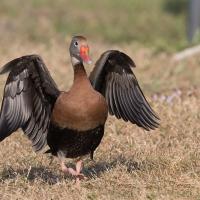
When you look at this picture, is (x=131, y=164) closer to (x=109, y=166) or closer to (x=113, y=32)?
(x=109, y=166)

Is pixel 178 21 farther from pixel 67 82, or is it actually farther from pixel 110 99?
pixel 110 99

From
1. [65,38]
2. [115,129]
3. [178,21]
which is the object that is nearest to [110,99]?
[115,129]

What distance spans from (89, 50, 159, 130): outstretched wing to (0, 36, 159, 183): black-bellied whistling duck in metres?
0.01

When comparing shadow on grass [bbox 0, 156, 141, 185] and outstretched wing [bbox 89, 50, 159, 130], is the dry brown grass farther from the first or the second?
outstretched wing [bbox 89, 50, 159, 130]

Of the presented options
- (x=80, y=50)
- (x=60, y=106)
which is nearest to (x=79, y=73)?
(x=80, y=50)

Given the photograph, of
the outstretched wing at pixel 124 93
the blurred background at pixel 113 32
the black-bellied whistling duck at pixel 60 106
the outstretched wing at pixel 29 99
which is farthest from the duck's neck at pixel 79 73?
the blurred background at pixel 113 32

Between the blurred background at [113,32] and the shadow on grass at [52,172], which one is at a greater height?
the blurred background at [113,32]

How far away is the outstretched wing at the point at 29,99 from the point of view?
7.07m

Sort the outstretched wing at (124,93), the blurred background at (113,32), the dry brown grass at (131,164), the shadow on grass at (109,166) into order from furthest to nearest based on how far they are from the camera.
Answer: the blurred background at (113,32)
the outstretched wing at (124,93)
the shadow on grass at (109,166)
the dry brown grass at (131,164)

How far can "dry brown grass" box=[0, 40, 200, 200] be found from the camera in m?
6.88

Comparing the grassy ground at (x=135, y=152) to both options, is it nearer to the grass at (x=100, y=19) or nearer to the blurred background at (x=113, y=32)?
the blurred background at (x=113, y=32)

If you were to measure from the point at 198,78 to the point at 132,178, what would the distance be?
6866 millimetres

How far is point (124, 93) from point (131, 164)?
2.28 ft

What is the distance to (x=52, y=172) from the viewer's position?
784 centimetres
